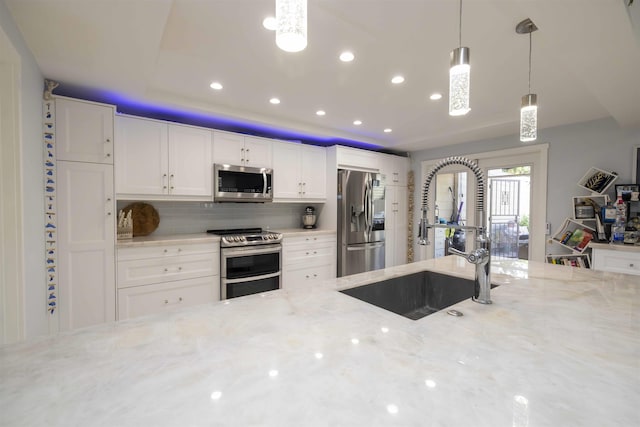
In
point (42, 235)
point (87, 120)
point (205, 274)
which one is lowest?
point (205, 274)

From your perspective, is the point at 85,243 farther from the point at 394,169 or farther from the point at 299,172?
the point at 394,169

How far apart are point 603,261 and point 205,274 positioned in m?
3.85

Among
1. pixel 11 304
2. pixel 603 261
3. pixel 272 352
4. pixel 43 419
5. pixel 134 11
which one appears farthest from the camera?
pixel 603 261

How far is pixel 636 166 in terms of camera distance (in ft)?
9.13

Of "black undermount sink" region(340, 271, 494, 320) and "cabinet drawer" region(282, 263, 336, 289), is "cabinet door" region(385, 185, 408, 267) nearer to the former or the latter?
"cabinet drawer" region(282, 263, 336, 289)

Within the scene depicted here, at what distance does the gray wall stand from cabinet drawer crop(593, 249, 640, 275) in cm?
62

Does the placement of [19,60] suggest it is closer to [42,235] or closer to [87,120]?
[87,120]

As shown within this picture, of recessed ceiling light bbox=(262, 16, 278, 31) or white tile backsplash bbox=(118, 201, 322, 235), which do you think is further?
white tile backsplash bbox=(118, 201, 322, 235)

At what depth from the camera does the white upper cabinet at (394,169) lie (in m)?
4.49

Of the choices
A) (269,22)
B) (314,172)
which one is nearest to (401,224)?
(314,172)

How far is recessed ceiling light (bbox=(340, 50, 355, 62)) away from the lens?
1874 mm

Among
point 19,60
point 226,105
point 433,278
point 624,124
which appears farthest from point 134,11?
point 624,124

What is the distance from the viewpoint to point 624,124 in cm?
275

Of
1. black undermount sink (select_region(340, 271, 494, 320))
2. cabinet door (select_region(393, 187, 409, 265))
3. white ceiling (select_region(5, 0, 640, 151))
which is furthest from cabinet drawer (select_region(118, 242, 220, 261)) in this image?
cabinet door (select_region(393, 187, 409, 265))
